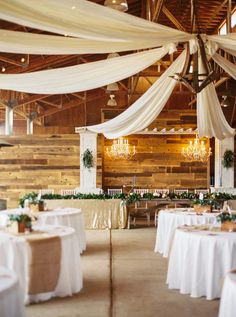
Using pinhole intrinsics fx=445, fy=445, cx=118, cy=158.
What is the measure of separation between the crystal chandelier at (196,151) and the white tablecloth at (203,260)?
8.75 meters

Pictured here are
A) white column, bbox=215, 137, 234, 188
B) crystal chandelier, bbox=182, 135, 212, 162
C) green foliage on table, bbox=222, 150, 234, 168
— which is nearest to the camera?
green foliage on table, bbox=222, 150, 234, 168

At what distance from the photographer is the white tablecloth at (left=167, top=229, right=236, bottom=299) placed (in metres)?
4.75

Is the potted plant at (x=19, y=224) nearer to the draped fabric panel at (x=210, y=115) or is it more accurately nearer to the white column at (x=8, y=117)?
the draped fabric panel at (x=210, y=115)

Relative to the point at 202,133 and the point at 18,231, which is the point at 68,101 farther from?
the point at 18,231

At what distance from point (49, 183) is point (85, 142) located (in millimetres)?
1957

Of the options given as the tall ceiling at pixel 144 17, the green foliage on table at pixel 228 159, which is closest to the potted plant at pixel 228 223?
the tall ceiling at pixel 144 17

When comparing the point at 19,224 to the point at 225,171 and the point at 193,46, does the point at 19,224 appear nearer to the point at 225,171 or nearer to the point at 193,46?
the point at 193,46

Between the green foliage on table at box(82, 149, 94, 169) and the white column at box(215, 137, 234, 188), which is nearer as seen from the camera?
the white column at box(215, 137, 234, 188)

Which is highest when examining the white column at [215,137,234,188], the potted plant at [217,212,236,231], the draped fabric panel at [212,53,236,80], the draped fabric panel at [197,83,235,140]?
the draped fabric panel at [212,53,236,80]

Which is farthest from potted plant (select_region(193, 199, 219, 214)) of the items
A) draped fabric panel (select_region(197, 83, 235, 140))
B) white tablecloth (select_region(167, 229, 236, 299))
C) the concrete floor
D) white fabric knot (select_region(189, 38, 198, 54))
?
white fabric knot (select_region(189, 38, 198, 54))

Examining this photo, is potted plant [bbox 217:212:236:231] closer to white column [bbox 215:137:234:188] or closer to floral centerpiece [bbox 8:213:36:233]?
floral centerpiece [bbox 8:213:36:233]

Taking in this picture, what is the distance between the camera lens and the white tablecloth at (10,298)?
280 cm

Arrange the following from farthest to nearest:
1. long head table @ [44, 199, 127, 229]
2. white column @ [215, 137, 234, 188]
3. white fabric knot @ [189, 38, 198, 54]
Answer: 1. white column @ [215, 137, 234, 188]
2. long head table @ [44, 199, 127, 229]
3. white fabric knot @ [189, 38, 198, 54]

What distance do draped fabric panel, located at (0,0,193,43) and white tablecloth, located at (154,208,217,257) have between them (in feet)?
10.6
